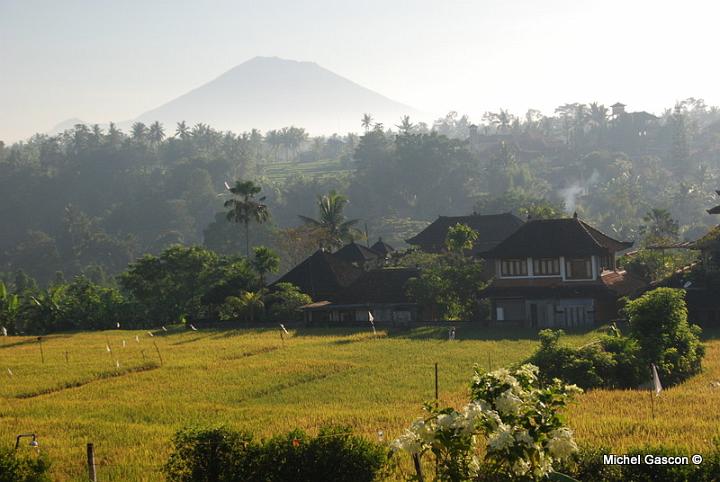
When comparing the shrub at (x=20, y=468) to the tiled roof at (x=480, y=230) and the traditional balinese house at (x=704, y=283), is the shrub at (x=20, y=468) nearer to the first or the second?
the traditional balinese house at (x=704, y=283)

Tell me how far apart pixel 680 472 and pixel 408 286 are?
1826 inches

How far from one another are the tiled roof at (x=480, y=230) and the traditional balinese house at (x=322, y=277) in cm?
1389

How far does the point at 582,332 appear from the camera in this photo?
1959 inches

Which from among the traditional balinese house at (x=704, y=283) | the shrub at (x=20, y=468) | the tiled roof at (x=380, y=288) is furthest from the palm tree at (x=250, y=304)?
the shrub at (x=20, y=468)

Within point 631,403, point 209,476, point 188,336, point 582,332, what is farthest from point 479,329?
point 209,476

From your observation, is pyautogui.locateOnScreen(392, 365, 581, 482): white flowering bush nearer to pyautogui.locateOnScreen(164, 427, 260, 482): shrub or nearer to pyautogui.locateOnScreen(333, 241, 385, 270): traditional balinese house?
pyautogui.locateOnScreen(164, 427, 260, 482): shrub

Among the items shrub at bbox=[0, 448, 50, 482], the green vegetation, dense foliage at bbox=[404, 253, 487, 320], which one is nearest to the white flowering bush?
shrub at bbox=[0, 448, 50, 482]

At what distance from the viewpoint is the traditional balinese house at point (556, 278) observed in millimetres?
55906

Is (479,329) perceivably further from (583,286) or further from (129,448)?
(129,448)

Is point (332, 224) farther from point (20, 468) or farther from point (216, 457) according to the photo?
point (20, 468)

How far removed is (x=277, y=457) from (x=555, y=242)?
4214 cm

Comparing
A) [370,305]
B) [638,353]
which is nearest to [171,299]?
[370,305]

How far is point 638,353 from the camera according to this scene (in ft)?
115

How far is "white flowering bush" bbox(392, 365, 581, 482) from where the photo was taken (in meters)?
13.9
